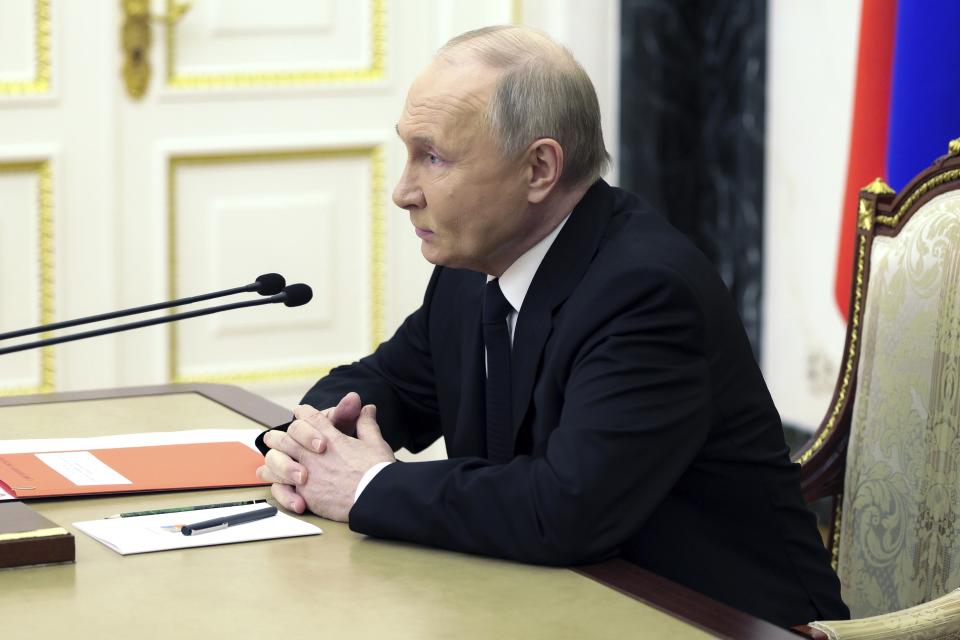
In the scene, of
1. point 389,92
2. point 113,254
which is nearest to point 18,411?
point 113,254

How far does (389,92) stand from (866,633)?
307cm

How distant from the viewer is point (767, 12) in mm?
4480

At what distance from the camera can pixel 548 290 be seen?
189 centimetres

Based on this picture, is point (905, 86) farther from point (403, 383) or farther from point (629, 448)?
point (629, 448)

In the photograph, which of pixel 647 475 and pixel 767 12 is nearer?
pixel 647 475

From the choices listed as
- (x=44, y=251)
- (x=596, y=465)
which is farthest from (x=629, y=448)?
(x=44, y=251)

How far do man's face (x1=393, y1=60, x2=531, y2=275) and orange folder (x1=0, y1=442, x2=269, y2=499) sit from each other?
0.38 m

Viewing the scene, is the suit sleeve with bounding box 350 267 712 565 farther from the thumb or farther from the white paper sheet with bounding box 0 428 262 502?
the white paper sheet with bounding box 0 428 262 502

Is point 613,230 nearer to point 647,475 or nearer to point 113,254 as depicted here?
point 647,475

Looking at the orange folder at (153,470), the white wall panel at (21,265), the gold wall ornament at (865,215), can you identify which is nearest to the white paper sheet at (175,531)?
the orange folder at (153,470)

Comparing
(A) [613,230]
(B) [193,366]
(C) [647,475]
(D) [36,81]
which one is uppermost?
(D) [36,81]

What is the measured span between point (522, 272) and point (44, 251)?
253cm

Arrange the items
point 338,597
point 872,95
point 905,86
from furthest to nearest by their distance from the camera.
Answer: point 872,95 < point 905,86 < point 338,597

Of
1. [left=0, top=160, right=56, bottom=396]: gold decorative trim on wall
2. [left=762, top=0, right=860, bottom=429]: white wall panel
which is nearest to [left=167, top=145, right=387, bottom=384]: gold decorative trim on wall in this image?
[left=0, top=160, right=56, bottom=396]: gold decorative trim on wall
